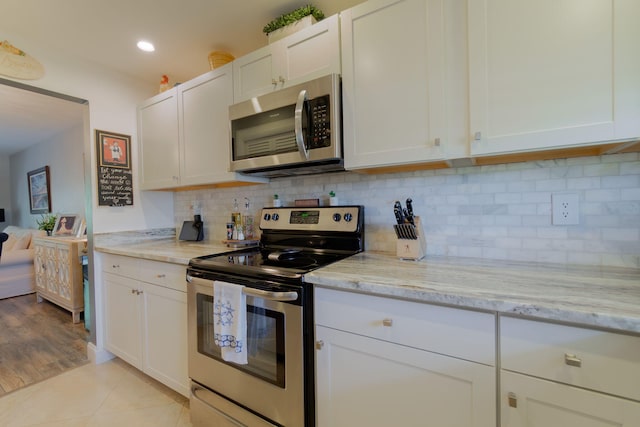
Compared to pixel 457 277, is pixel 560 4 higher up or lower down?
higher up

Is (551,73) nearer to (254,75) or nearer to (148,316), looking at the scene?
(254,75)

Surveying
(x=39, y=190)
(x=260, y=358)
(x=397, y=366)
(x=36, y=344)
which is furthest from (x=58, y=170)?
(x=397, y=366)

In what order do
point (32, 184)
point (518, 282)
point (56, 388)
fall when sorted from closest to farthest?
point (518, 282), point (56, 388), point (32, 184)

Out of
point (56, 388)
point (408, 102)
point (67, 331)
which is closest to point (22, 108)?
point (67, 331)

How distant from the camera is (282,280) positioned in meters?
1.19

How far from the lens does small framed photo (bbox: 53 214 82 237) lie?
3972 millimetres

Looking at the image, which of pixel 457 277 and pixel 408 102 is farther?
pixel 408 102

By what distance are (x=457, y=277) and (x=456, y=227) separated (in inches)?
18.6

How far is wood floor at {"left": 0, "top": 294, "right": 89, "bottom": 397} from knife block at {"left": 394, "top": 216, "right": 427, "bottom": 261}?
2.66 metres

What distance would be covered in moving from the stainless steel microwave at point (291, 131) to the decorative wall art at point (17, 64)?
1.46 m

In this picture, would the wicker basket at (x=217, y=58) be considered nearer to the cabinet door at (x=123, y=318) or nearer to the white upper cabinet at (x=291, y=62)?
the white upper cabinet at (x=291, y=62)

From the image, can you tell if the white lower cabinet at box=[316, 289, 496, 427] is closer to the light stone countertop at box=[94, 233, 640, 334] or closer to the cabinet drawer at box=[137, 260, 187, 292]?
the light stone countertop at box=[94, 233, 640, 334]

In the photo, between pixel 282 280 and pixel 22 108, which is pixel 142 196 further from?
pixel 22 108

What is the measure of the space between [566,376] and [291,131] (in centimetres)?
144
